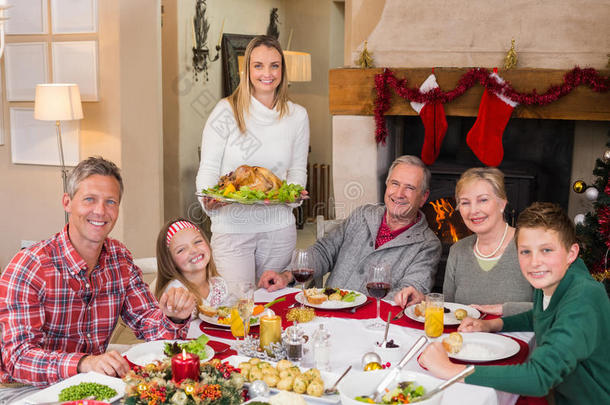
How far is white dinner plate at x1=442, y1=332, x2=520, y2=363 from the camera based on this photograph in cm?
171

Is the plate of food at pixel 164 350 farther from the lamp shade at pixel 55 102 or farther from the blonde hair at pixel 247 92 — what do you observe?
the lamp shade at pixel 55 102

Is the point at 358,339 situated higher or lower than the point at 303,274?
lower

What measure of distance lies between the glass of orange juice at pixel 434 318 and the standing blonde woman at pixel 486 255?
19.8 inches

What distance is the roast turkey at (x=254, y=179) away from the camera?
2.66 meters

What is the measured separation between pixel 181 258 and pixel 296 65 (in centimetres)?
399

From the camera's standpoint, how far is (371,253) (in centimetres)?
268

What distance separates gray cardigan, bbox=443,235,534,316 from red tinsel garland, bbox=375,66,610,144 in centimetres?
155

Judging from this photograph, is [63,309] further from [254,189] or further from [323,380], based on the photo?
[254,189]

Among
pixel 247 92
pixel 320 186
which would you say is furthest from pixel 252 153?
pixel 320 186

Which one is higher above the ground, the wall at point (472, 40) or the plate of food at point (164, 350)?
the wall at point (472, 40)

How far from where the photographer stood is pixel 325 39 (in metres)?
6.92

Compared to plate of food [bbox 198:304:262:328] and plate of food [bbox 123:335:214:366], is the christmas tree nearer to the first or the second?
plate of food [bbox 198:304:262:328]

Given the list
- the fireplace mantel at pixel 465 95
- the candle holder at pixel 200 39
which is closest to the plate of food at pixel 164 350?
the fireplace mantel at pixel 465 95

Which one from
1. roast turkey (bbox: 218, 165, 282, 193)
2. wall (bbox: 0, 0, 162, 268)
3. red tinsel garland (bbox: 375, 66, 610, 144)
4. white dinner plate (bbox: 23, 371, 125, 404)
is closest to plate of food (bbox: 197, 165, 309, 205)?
roast turkey (bbox: 218, 165, 282, 193)
